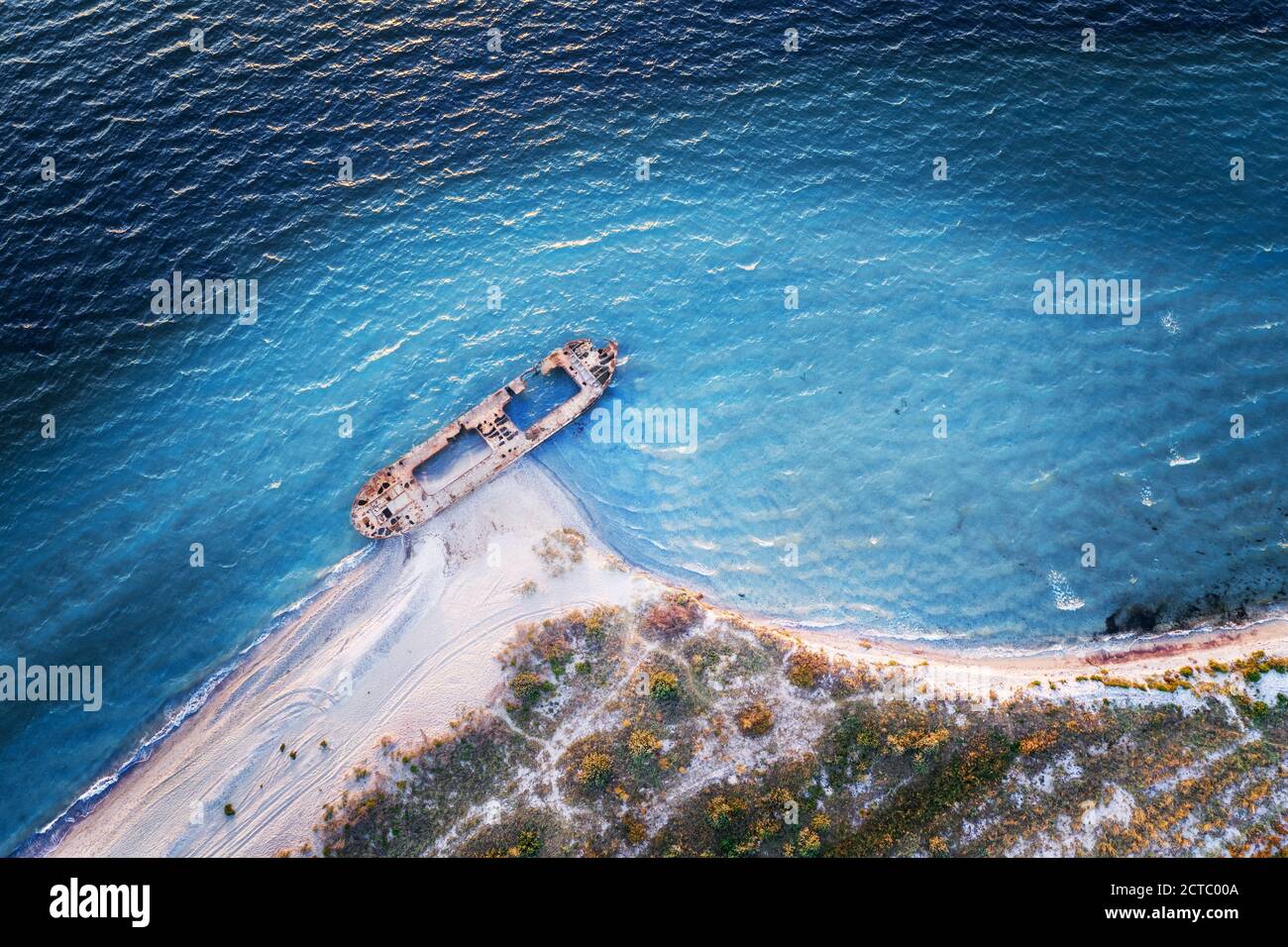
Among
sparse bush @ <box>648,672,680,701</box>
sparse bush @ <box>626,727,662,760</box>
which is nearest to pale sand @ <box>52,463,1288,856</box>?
→ sparse bush @ <box>648,672,680,701</box>

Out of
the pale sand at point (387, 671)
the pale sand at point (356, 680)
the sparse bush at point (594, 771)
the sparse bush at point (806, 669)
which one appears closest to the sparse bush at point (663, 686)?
the sparse bush at point (594, 771)

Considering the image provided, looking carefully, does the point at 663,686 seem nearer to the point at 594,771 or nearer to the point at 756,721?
the point at 756,721

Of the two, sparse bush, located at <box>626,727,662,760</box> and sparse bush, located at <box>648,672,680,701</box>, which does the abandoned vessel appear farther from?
sparse bush, located at <box>626,727,662,760</box>

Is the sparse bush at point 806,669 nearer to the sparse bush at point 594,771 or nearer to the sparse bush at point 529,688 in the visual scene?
the sparse bush at point 594,771

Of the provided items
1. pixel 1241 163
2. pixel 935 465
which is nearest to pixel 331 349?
pixel 935 465

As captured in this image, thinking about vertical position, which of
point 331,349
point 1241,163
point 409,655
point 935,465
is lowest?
point 409,655
